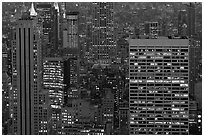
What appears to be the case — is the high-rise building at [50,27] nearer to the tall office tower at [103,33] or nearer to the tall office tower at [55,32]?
the tall office tower at [55,32]

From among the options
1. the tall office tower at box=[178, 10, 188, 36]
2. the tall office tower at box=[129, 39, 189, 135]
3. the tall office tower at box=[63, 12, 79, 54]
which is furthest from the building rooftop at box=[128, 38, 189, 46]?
the tall office tower at box=[63, 12, 79, 54]

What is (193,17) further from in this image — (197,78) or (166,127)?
(166,127)

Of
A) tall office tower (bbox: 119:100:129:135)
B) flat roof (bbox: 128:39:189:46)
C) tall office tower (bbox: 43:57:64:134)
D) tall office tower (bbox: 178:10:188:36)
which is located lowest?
tall office tower (bbox: 119:100:129:135)

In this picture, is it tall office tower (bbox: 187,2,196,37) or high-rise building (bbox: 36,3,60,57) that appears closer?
tall office tower (bbox: 187,2,196,37)

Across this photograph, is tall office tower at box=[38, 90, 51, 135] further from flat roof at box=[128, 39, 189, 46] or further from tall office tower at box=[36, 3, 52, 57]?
flat roof at box=[128, 39, 189, 46]

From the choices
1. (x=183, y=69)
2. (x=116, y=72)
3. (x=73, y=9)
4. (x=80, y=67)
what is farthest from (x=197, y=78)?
(x=73, y=9)
